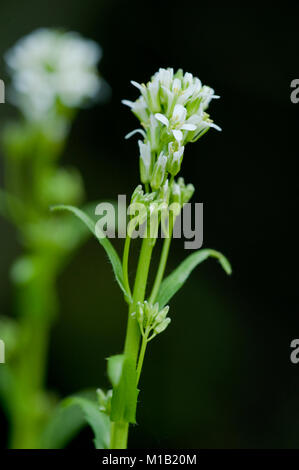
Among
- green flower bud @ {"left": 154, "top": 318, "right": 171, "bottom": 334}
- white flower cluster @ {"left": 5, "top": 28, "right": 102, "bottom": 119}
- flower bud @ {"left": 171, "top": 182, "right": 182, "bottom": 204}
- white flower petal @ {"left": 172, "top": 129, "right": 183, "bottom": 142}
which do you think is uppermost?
white flower cluster @ {"left": 5, "top": 28, "right": 102, "bottom": 119}

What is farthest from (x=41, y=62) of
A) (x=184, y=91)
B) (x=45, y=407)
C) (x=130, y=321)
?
(x=130, y=321)

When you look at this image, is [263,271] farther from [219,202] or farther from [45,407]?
[45,407]

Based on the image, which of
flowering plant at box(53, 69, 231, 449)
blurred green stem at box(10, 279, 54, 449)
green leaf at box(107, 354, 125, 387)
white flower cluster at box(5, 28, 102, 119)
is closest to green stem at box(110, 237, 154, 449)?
flowering plant at box(53, 69, 231, 449)

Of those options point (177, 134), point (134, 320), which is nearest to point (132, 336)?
point (134, 320)

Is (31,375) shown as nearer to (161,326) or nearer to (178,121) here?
(161,326)

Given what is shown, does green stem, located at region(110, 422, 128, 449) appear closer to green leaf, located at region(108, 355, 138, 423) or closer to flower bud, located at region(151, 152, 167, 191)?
green leaf, located at region(108, 355, 138, 423)

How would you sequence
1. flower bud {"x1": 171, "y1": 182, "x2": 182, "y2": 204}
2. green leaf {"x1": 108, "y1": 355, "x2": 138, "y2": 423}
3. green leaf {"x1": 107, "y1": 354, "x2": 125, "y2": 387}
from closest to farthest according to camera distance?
1. green leaf {"x1": 107, "y1": 354, "x2": 125, "y2": 387}
2. green leaf {"x1": 108, "y1": 355, "x2": 138, "y2": 423}
3. flower bud {"x1": 171, "y1": 182, "x2": 182, "y2": 204}

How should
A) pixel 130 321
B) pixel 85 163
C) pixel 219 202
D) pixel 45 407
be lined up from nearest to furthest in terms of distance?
pixel 130 321
pixel 45 407
pixel 219 202
pixel 85 163
